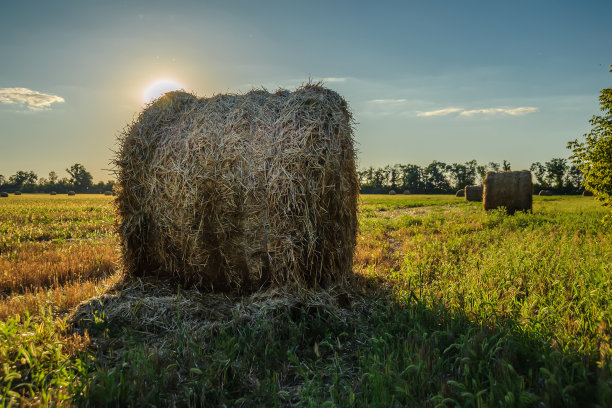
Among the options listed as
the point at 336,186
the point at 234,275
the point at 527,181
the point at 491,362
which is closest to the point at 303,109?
the point at 336,186

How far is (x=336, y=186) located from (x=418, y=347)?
229 centimetres

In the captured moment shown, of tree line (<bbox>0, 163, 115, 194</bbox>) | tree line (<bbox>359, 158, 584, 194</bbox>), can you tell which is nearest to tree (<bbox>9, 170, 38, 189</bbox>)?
tree line (<bbox>0, 163, 115, 194</bbox>)

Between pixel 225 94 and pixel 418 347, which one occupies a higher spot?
pixel 225 94

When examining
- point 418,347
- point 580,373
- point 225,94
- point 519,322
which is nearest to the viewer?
point 580,373

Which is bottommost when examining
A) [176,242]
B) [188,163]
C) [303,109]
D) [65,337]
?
[65,337]

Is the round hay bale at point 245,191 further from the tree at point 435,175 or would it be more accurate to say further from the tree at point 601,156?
the tree at point 435,175

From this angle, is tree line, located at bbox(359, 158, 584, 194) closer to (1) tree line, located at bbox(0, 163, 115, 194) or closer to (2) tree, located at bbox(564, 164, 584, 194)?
(2) tree, located at bbox(564, 164, 584, 194)

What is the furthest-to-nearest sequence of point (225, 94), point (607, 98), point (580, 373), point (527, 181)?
point (527, 181)
point (607, 98)
point (225, 94)
point (580, 373)

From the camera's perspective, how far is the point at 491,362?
3188 millimetres

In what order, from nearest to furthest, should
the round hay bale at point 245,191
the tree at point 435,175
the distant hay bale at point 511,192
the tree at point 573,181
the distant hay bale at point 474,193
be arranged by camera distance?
the round hay bale at point 245,191 → the distant hay bale at point 511,192 → the distant hay bale at point 474,193 → the tree at point 573,181 → the tree at point 435,175

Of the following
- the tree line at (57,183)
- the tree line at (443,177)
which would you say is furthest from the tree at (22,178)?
the tree line at (443,177)

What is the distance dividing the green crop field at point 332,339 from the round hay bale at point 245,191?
421 millimetres

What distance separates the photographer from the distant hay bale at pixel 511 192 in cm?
1659

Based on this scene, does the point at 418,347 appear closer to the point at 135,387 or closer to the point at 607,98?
the point at 135,387
